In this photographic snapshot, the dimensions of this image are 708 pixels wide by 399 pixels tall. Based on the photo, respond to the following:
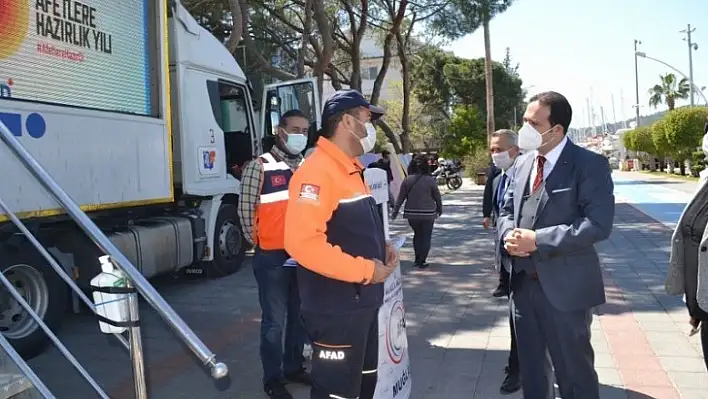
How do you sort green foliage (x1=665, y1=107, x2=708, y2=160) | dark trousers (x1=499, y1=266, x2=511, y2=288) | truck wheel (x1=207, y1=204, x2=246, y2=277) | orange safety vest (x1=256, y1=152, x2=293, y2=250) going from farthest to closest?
green foliage (x1=665, y1=107, x2=708, y2=160)
truck wheel (x1=207, y1=204, x2=246, y2=277)
orange safety vest (x1=256, y1=152, x2=293, y2=250)
dark trousers (x1=499, y1=266, x2=511, y2=288)

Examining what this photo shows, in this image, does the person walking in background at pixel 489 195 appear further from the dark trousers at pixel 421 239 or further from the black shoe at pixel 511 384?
the black shoe at pixel 511 384

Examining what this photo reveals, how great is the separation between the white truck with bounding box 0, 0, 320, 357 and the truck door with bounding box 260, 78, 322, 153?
0.03m

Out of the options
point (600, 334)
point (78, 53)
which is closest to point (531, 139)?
point (600, 334)

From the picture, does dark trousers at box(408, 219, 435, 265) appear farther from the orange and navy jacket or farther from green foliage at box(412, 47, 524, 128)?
green foliage at box(412, 47, 524, 128)

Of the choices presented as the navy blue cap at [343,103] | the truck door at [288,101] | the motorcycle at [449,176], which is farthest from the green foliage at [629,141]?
the navy blue cap at [343,103]

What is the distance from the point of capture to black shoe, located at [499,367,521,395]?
4.39 metres

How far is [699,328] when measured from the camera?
354 cm

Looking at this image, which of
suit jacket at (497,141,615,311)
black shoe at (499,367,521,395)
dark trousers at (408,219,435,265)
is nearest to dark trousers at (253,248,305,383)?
black shoe at (499,367,521,395)

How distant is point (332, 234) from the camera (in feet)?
9.64

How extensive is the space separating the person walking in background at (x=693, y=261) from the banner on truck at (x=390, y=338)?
1481mm

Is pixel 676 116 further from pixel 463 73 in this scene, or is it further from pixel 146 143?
pixel 146 143

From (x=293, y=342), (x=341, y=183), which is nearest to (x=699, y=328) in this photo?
(x=341, y=183)

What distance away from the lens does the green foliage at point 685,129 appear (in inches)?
1276

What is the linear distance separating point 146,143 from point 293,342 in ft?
10.5
